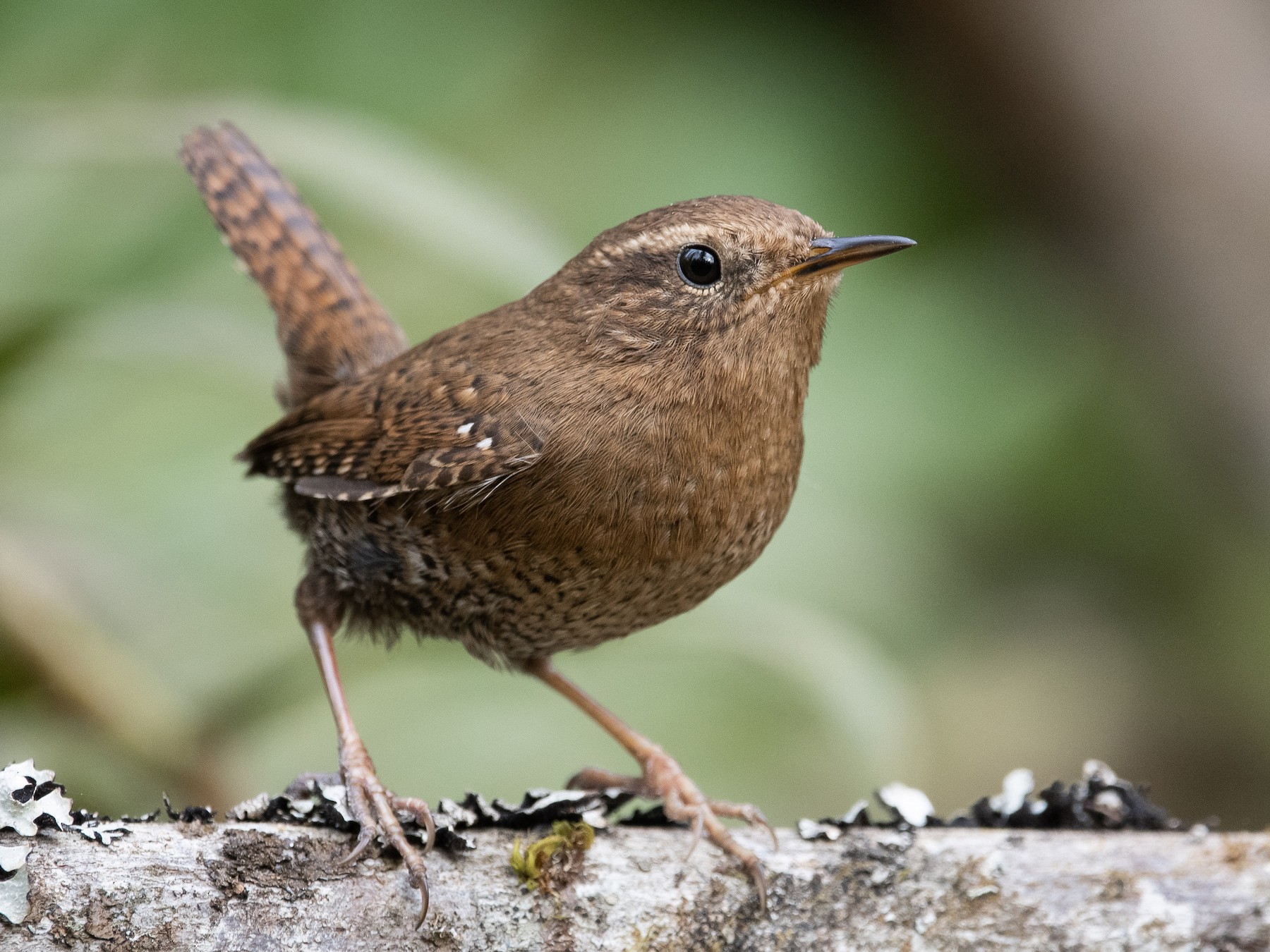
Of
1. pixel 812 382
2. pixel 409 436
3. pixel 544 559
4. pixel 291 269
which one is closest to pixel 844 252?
pixel 544 559

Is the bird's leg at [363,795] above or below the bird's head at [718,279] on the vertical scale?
below

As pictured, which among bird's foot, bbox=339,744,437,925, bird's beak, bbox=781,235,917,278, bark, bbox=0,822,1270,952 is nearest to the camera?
bark, bbox=0,822,1270,952

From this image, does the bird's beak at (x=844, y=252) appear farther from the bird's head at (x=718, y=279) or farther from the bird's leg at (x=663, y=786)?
the bird's leg at (x=663, y=786)

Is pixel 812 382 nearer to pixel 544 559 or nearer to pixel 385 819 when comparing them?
pixel 544 559

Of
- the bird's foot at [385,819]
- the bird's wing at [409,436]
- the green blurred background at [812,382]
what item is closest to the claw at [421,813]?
the bird's foot at [385,819]

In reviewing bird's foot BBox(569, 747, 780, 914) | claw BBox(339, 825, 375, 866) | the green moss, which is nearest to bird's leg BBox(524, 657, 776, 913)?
bird's foot BBox(569, 747, 780, 914)

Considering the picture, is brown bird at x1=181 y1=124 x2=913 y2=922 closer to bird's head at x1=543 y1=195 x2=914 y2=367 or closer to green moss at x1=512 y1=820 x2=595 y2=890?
bird's head at x1=543 y1=195 x2=914 y2=367
